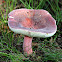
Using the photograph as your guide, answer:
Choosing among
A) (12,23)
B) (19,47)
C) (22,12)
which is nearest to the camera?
(12,23)

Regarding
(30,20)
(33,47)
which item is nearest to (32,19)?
(30,20)

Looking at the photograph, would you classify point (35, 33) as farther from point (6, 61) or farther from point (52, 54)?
point (6, 61)

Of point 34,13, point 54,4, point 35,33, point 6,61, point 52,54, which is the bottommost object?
point 6,61

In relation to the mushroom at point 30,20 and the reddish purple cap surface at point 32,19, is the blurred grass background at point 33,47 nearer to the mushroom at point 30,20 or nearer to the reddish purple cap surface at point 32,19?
the mushroom at point 30,20

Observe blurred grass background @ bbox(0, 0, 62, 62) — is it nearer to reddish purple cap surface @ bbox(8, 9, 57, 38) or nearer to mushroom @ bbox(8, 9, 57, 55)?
mushroom @ bbox(8, 9, 57, 55)

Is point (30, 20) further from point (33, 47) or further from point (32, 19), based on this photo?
point (33, 47)

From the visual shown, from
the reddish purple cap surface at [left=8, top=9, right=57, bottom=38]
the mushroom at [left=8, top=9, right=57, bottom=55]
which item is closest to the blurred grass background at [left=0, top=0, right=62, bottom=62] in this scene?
the mushroom at [left=8, top=9, right=57, bottom=55]

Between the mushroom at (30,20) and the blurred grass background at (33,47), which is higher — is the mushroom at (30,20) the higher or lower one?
the higher one

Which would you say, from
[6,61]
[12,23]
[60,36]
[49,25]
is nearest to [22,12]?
[12,23]

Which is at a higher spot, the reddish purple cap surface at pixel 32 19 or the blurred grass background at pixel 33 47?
the reddish purple cap surface at pixel 32 19

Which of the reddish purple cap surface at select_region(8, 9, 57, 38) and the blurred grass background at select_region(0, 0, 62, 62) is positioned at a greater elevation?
the reddish purple cap surface at select_region(8, 9, 57, 38)

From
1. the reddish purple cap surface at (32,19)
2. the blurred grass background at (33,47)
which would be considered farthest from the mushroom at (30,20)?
the blurred grass background at (33,47)
